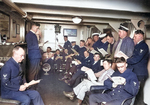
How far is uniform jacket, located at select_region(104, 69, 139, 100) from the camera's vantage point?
3.80 feet

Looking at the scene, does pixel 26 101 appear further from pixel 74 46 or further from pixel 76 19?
pixel 76 19

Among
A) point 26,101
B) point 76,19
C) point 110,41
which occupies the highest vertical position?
point 76,19

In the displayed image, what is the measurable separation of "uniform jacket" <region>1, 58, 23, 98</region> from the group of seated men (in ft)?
1.62

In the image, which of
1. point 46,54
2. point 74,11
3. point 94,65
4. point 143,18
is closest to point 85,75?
point 94,65

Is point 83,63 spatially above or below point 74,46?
below

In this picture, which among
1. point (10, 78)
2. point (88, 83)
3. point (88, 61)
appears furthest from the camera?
point (88, 61)

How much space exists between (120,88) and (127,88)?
9 cm

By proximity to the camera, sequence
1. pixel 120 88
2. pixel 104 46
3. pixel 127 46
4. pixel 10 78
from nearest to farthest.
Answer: pixel 10 78 → pixel 120 88 → pixel 127 46 → pixel 104 46

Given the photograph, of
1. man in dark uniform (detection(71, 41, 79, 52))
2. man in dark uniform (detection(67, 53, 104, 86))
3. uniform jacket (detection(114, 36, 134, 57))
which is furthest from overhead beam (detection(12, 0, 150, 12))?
man in dark uniform (detection(67, 53, 104, 86))

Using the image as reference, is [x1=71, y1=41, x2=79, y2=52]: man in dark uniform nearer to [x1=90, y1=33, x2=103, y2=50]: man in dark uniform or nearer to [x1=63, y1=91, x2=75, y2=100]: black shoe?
[x1=90, y1=33, x2=103, y2=50]: man in dark uniform

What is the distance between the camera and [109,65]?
1.58 meters

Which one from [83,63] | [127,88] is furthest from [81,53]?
[127,88]

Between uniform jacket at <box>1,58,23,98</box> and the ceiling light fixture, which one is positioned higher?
the ceiling light fixture

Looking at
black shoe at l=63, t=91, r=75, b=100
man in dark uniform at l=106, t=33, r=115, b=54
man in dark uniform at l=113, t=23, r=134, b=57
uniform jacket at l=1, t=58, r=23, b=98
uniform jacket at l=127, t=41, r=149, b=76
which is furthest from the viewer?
man in dark uniform at l=106, t=33, r=115, b=54
